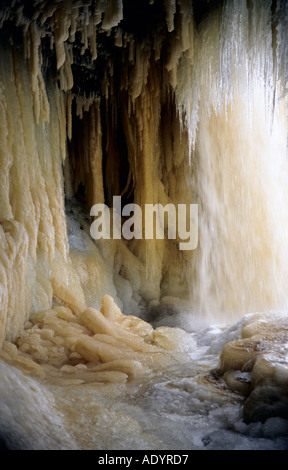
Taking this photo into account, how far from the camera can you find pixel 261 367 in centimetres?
314

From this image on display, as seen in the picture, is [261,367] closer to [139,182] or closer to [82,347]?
[82,347]

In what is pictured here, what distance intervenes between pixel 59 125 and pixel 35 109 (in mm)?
1066

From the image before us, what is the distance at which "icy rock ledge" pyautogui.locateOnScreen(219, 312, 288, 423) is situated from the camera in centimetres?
287

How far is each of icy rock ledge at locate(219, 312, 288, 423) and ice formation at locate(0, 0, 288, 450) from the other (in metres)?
0.02

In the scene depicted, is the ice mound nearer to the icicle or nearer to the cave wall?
the cave wall

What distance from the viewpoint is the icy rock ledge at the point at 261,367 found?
287cm

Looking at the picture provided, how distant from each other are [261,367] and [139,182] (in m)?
5.71

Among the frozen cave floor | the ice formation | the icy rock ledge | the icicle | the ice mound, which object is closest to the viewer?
the frozen cave floor

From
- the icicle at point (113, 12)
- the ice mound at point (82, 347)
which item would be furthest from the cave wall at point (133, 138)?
the ice mound at point (82, 347)

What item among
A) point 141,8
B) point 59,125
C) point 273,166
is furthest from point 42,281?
point 273,166

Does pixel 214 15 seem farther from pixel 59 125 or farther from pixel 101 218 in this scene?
pixel 101 218

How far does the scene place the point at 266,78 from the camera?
4.96 m

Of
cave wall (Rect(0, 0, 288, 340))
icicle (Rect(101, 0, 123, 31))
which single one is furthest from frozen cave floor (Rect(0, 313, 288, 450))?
icicle (Rect(101, 0, 123, 31))

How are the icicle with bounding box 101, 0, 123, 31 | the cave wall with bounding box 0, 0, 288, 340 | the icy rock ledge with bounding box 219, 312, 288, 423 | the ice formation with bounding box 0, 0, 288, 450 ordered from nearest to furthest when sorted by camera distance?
the icy rock ledge with bounding box 219, 312, 288, 423 → the icicle with bounding box 101, 0, 123, 31 → the ice formation with bounding box 0, 0, 288, 450 → the cave wall with bounding box 0, 0, 288, 340
